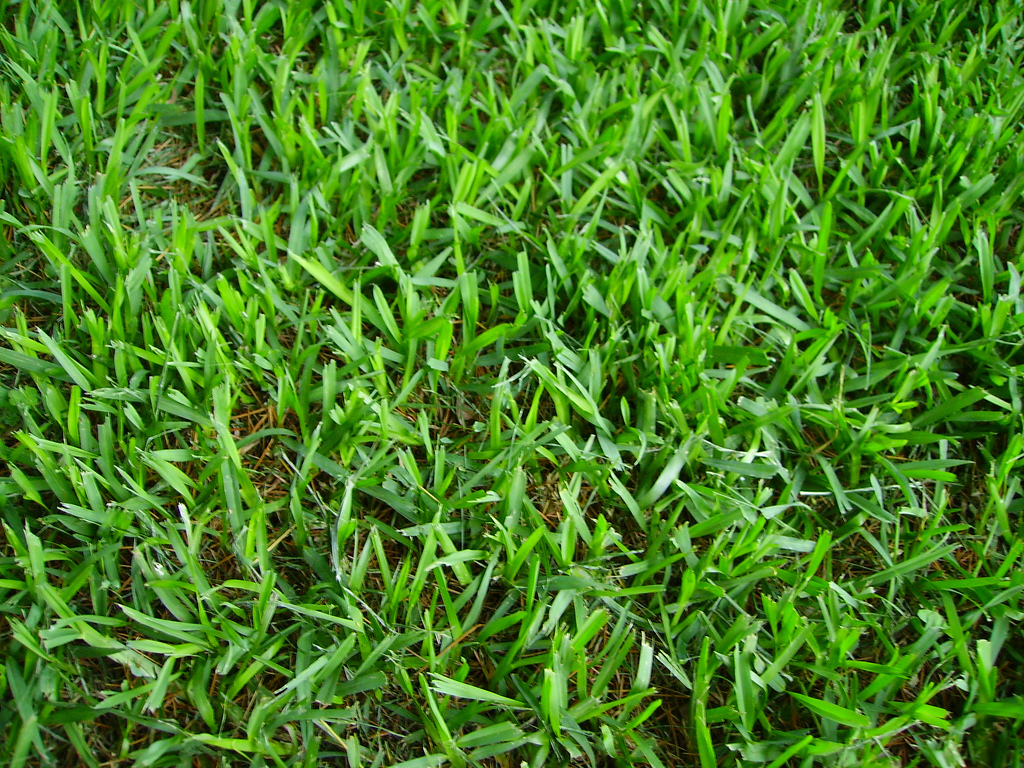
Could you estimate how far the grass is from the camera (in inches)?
53.9

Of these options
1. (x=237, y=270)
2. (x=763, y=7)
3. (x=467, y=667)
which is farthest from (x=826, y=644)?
(x=763, y=7)

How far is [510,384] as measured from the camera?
5.36 ft

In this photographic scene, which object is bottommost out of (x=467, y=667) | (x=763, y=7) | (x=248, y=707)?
(x=248, y=707)

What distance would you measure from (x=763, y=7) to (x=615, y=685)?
1.76 meters

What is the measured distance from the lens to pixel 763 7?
210 centimetres

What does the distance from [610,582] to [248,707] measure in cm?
68

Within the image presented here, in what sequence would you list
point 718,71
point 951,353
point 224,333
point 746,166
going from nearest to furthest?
point 224,333
point 951,353
point 746,166
point 718,71

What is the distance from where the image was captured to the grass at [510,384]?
1368 mm

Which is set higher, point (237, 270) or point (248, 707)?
point (237, 270)

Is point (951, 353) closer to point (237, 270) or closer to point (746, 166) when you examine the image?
point (746, 166)

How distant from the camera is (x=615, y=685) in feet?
4.75

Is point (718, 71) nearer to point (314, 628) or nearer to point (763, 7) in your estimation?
point (763, 7)

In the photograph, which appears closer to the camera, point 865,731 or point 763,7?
point 865,731

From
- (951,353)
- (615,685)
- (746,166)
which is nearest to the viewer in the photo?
(615,685)
